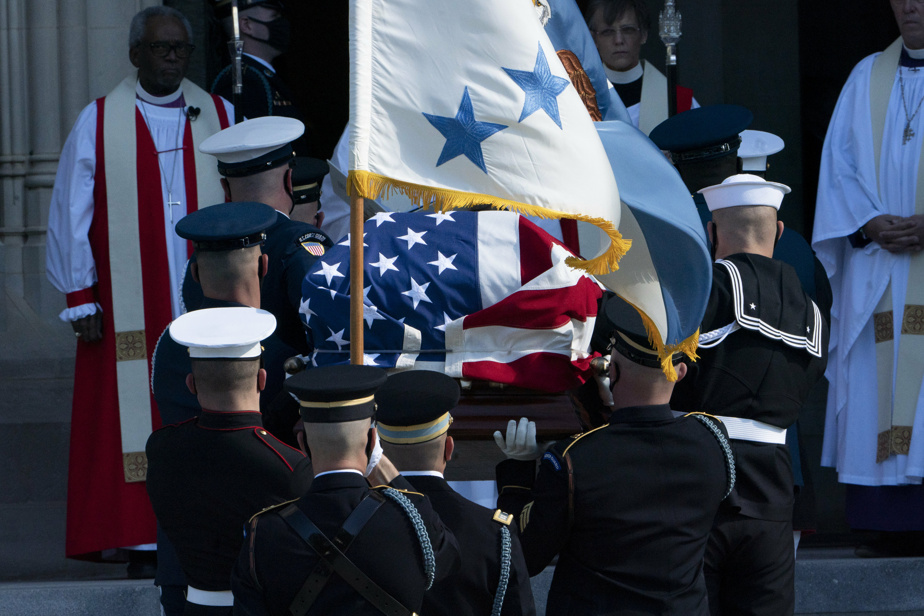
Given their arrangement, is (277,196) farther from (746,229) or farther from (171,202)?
(746,229)

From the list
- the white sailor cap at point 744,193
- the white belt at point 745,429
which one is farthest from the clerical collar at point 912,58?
the white belt at point 745,429

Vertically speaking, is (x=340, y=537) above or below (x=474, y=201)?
below

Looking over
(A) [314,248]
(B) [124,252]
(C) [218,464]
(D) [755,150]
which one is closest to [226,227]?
(A) [314,248]

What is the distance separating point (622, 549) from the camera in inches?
143

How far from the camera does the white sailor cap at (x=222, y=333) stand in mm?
3670

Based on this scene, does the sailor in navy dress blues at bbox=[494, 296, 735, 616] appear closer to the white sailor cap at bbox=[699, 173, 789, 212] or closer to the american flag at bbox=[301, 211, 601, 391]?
the american flag at bbox=[301, 211, 601, 391]

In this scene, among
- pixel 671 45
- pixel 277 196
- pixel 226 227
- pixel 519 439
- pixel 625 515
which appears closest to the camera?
pixel 625 515

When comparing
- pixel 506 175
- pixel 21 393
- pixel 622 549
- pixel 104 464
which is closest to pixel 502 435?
pixel 622 549

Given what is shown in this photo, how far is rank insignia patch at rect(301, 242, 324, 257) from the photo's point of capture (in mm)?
4715

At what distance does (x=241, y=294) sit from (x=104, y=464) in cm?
208

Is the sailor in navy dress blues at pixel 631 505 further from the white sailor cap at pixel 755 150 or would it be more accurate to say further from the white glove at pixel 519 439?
the white sailor cap at pixel 755 150

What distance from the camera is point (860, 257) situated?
631 centimetres

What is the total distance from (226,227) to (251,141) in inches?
26.5

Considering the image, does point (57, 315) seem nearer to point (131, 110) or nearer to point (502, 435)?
point (131, 110)
